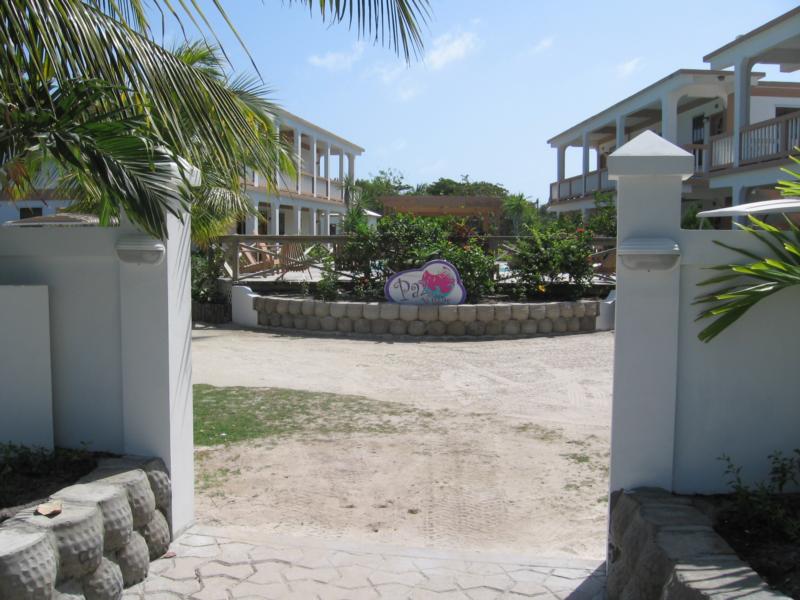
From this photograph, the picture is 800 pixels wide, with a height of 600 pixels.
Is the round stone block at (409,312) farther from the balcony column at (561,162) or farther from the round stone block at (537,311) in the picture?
the balcony column at (561,162)

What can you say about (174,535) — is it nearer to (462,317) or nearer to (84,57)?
(84,57)

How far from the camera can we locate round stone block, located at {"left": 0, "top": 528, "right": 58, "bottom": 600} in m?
2.70

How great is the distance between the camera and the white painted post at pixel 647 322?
142 inches

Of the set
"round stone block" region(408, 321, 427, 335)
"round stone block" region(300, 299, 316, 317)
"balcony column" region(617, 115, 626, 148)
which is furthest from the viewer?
"balcony column" region(617, 115, 626, 148)

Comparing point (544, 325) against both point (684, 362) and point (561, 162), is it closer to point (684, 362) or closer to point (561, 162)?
point (684, 362)

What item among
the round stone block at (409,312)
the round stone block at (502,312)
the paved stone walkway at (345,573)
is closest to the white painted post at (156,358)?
the paved stone walkway at (345,573)

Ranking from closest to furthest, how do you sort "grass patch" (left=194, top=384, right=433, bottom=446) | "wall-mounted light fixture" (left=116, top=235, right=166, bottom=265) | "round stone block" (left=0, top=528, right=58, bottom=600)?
"round stone block" (left=0, top=528, right=58, bottom=600) → "wall-mounted light fixture" (left=116, top=235, right=166, bottom=265) → "grass patch" (left=194, top=384, right=433, bottom=446)

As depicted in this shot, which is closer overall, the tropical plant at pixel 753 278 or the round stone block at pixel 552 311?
the tropical plant at pixel 753 278

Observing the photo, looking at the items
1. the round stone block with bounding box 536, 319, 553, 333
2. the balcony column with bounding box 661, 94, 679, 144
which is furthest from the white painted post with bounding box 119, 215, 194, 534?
the balcony column with bounding box 661, 94, 679, 144

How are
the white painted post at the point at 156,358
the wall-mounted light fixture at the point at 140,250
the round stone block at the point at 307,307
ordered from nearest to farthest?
the wall-mounted light fixture at the point at 140,250, the white painted post at the point at 156,358, the round stone block at the point at 307,307

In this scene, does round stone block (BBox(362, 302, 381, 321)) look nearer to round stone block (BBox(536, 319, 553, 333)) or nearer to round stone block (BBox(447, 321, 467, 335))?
round stone block (BBox(447, 321, 467, 335))

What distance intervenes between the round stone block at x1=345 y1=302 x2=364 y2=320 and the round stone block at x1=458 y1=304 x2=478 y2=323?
1.74 meters

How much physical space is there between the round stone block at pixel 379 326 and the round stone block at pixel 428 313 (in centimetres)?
62

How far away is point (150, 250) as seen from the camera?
3.88 meters
